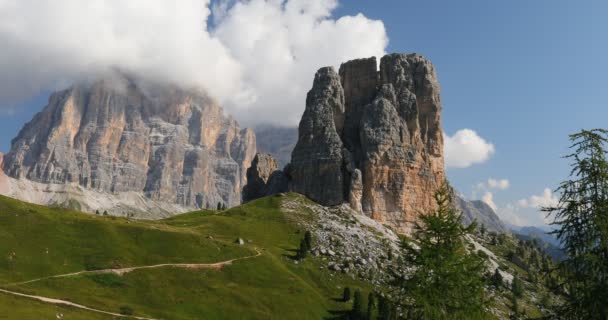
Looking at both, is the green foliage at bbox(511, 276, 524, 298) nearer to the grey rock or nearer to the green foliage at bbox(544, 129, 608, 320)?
the grey rock

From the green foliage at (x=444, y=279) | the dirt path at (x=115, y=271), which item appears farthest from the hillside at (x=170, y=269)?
the green foliage at (x=444, y=279)

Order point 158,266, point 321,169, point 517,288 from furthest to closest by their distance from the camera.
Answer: point 321,169, point 517,288, point 158,266

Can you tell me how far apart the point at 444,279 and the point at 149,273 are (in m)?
68.7

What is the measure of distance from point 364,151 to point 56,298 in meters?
145

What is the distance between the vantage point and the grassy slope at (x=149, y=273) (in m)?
75.8

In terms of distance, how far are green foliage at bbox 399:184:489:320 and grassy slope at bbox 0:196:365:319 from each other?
4191 centimetres

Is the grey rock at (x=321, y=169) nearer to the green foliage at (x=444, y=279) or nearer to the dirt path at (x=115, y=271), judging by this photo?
the dirt path at (x=115, y=271)

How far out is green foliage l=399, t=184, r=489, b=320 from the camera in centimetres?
3192

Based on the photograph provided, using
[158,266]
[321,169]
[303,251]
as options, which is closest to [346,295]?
[303,251]

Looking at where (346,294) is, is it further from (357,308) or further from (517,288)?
(517,288)

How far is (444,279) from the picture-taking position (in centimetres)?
3231

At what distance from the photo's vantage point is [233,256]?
11006 cm

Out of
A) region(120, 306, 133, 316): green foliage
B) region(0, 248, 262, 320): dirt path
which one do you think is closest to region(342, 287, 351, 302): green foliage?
region(0, 248, 262, 320): dirt path

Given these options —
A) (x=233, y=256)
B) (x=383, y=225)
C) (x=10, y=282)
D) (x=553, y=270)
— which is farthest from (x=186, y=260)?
(x=383, y=225)
